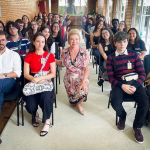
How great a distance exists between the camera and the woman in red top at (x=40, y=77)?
221 cm

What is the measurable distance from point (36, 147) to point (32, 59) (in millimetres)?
1125

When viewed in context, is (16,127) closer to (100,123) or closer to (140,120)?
(100,123)

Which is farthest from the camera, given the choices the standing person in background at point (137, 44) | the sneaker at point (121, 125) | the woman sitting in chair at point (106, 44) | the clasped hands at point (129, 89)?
the woman sitting in chair at point (106, 44)

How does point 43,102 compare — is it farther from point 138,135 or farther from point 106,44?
point 106,44

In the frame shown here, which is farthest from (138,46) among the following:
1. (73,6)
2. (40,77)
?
(73,6)

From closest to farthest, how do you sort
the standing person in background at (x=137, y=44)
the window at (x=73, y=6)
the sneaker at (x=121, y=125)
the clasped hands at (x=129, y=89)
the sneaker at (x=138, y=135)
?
the sneaker at (x=138, y=135) → the clasped hands at (x=129, y=89) → the sneaker at (x=121, y=125) → the standing person in background at (x=137, y=44) → the window at (x=73, y=6)

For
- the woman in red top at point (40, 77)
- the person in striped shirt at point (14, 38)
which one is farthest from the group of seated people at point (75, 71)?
the person in striped shirt at point (14, 38)

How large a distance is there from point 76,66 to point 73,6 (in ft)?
62.7

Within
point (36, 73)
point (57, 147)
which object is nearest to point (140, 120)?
point (57, 147)

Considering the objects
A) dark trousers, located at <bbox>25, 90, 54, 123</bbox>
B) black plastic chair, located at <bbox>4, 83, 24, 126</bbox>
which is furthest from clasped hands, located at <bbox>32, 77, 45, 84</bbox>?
black plastic chair, located at <bbox>4, 83, 24, 126</bbox>

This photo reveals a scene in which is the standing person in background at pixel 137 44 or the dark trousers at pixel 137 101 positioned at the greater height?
the standing person in background at pixel 137 44

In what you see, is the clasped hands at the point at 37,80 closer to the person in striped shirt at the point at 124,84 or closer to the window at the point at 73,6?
the person in striped shirt at the point at 124,84

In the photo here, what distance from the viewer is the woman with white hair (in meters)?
Result: 2.47

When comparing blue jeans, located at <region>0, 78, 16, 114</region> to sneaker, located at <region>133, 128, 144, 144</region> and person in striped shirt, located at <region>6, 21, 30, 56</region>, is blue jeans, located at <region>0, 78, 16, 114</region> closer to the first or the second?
person in striped shirt, located at <region>6, 21, 30, 56</region>
